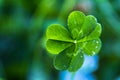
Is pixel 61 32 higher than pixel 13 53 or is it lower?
higher

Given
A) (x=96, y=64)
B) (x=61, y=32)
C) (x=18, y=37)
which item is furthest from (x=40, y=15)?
(x=61, y=32)

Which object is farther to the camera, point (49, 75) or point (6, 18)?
point (6, 18)

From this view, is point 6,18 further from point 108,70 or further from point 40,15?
point 108,70

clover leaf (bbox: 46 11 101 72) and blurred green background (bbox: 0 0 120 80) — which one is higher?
clover leaf (bbox: 46 11 101 72)

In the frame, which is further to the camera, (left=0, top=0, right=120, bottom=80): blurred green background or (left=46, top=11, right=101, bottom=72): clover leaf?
(left=0, top=0, right=120, bottom=80): blurred green background
